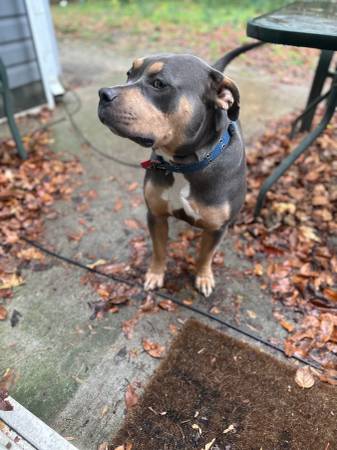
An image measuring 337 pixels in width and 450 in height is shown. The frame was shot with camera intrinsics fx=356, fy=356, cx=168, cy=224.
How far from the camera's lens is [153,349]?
2.39 m

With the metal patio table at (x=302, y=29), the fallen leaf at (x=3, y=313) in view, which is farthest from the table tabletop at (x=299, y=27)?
the fallen leaf at (x=3, y=313)

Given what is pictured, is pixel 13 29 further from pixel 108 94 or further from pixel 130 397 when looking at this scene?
pixel 130 397

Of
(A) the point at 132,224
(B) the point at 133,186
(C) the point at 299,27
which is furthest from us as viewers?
(B) the point at 133,186

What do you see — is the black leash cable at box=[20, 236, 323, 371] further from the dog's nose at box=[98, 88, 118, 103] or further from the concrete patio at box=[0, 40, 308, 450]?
the dog's nose at box=[98, 88, 118, 103]

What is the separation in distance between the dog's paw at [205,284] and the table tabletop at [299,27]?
1.77 metres

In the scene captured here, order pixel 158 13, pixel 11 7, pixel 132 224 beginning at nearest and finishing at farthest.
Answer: pixel 132 224 < pixel 11 7 < pixel 158 13

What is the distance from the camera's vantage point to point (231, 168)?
7.36ft

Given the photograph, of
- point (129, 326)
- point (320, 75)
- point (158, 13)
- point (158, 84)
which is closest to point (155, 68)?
point (158, 84)

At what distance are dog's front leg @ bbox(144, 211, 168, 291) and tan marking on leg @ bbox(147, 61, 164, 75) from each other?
96 centimetres

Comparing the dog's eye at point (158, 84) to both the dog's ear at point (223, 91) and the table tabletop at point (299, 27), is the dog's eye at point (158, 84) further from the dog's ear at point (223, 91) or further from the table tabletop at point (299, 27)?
the table tabletop at point (299, 27)

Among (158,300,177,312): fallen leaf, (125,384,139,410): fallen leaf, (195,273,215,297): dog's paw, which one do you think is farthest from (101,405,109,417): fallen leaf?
(195,273,215,297): dog's paw

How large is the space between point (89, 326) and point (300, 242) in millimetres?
1966

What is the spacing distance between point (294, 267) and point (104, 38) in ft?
28.9

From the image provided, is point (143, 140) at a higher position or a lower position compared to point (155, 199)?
higher
